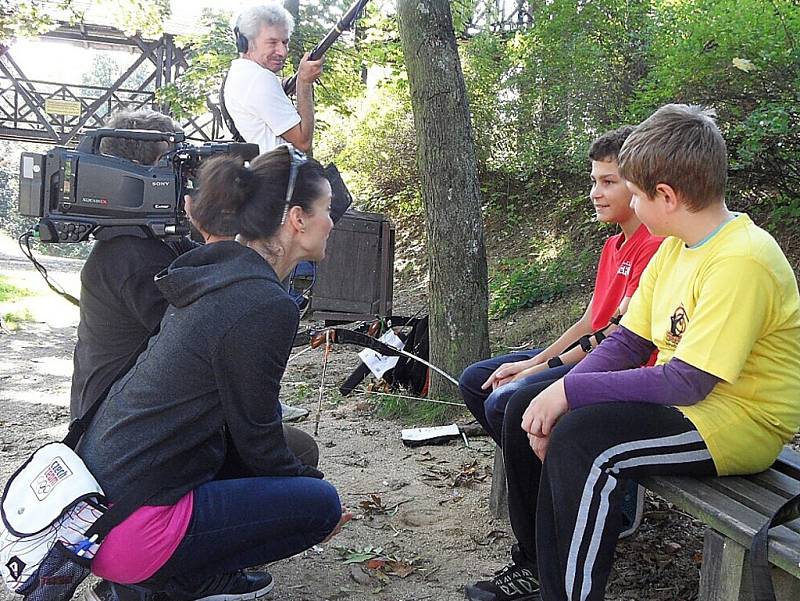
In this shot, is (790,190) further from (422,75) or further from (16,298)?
(16,298)

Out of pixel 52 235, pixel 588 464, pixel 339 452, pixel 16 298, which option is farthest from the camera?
pixel 16 298

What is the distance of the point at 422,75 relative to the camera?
461 cm

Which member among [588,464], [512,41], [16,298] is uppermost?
[512,41]

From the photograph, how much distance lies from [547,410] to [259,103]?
2.59 metres

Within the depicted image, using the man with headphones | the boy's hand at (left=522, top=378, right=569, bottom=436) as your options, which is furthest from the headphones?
the boy's hand at (left=522, top=378, right=569, bottom=436)

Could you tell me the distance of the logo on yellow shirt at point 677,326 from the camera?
2.20 m

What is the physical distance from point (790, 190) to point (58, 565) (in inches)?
219

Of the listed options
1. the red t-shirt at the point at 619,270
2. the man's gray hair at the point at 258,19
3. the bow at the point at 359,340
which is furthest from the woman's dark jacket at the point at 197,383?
the man's gray hair at the point at 258,19

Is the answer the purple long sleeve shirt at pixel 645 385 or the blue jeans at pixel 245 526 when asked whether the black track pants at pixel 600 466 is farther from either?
the blue jeans at pixel 245 526

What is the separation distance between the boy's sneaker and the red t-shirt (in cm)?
98

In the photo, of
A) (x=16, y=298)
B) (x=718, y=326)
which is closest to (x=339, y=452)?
(x=718, y=326)

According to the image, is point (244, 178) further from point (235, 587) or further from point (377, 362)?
point (377, 362)

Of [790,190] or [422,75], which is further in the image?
[790,190]

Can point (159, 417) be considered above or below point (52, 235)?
below
